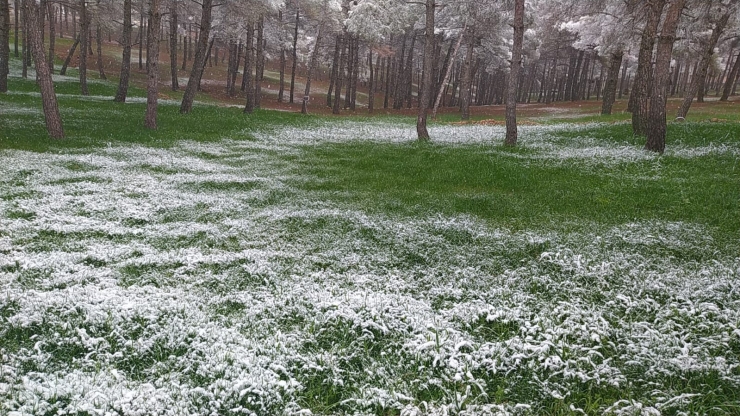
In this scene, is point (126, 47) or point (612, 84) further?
point (612, 84)

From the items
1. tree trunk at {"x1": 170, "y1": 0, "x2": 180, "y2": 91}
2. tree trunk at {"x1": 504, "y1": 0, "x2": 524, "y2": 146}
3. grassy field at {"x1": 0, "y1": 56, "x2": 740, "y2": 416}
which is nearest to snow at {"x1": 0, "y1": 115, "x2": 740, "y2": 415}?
grassy field at {"x1": 0, "y1": 56, "x2": 740, "y2": 416}

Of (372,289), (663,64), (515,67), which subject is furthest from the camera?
(515,67)

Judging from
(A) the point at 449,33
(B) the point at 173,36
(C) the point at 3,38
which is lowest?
(C) the point at 3,38

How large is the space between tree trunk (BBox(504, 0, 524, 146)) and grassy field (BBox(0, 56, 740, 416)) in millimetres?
3741

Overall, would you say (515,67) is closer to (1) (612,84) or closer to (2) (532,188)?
(2) (532,188)

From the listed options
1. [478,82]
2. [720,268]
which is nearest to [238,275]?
[720,268]

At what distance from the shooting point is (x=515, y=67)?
1477 cm

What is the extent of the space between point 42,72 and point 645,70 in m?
19.9

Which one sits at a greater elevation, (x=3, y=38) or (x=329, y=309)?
(x=3, y=38)

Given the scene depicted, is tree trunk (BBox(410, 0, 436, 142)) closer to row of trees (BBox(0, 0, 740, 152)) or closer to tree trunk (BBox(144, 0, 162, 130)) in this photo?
row of trees (BBox(0, 0, 740, 152))

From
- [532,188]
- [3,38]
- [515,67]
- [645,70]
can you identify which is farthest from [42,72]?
[645,70]

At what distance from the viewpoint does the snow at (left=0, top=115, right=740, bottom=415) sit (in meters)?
3.53

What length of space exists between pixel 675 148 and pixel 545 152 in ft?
12.8

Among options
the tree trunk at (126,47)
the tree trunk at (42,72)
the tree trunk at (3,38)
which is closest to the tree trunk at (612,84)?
the tree trunk at (126,47)
